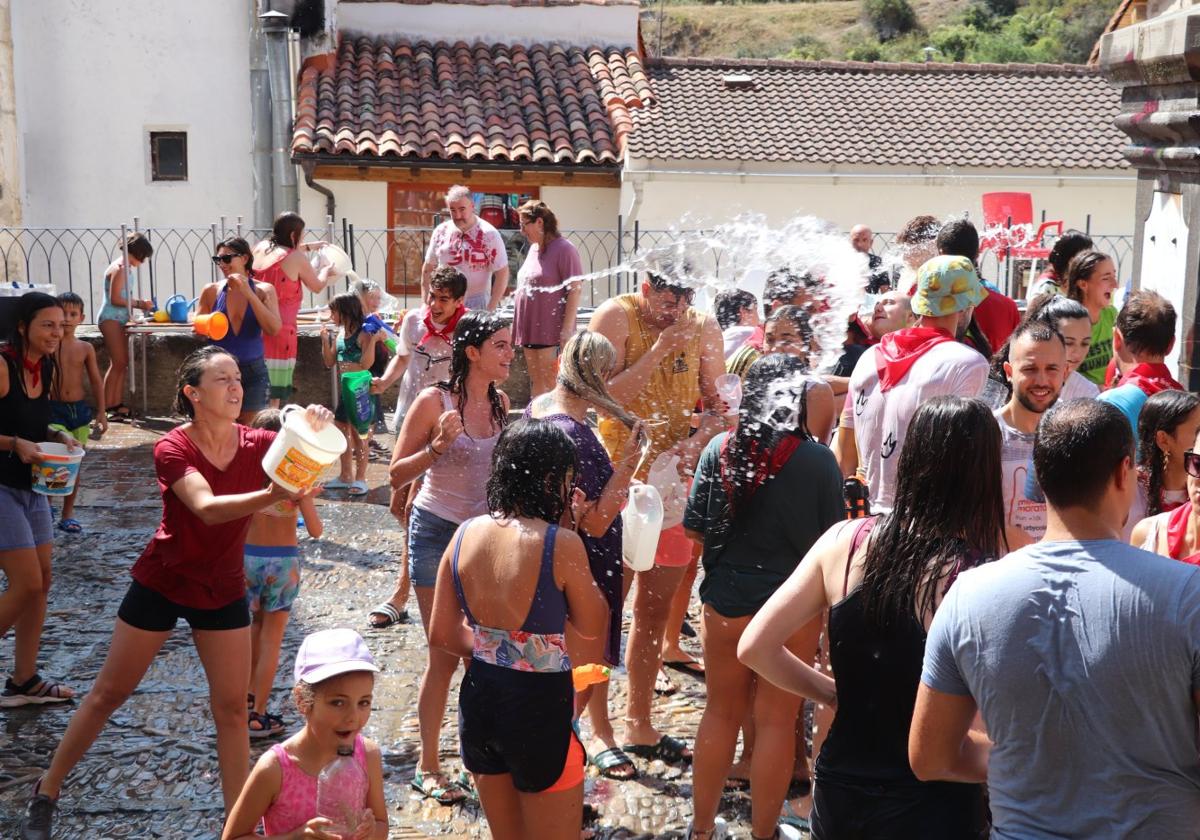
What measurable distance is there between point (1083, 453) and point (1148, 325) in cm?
257

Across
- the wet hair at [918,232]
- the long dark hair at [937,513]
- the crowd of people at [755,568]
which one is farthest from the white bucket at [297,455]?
the wet hair at [918,232]

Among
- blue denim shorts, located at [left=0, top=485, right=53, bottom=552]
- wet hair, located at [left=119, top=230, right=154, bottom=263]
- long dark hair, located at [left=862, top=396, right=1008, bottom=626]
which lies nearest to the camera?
long dark hair, located at [left=862, top=396, right=1008, bottom=626]

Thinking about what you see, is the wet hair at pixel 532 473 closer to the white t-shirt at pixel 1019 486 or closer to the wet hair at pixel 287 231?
the white t-shirt at pixel 1019 486

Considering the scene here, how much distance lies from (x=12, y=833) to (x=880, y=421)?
3244mm

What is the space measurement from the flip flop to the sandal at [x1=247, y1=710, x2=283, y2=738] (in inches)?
68.1

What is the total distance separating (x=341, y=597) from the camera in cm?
705

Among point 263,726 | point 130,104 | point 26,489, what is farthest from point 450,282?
point 130,104

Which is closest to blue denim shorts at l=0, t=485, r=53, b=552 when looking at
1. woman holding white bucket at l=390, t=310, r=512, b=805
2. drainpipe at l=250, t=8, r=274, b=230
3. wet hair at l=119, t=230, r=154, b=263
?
woman holding white bucket at l=390, t=310, r=512, b=805

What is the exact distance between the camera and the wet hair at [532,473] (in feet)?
12.0

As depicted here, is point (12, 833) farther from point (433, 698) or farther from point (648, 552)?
point (648, 552)

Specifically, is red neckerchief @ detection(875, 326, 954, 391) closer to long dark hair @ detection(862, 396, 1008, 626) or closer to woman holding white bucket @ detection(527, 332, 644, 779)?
woman holding white bucket @ detection(527, 332, 644, 779)

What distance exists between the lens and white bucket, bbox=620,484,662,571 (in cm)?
469

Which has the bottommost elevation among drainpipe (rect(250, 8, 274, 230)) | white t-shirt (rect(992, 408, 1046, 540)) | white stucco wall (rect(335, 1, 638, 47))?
white t-shirt (rect(992, 408, 1046, 540))

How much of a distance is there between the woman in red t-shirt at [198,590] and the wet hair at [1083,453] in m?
2.43
